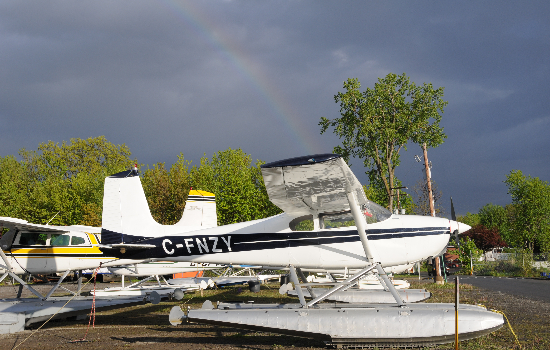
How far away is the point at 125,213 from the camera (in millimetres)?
8852

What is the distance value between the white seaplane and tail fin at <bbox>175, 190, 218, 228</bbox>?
5.05 metres

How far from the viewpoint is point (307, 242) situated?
24.7 ft

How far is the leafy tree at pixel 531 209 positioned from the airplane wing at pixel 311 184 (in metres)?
45.1

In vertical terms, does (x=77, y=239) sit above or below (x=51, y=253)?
above

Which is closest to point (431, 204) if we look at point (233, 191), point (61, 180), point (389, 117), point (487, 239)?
point (389, 117)

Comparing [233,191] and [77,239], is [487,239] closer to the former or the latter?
[233,191]

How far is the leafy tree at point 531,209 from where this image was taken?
43.7 m

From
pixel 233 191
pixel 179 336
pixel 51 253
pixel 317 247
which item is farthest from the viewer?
pixel 233 191

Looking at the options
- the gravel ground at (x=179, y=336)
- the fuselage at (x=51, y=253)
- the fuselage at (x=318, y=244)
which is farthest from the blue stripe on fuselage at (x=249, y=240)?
the fuselage at (x=51, y=253)

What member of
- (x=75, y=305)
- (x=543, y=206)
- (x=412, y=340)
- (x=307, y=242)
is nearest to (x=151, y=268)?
(x=75, y=305)

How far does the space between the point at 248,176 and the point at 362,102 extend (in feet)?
40.4

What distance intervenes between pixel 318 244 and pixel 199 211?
766 cm

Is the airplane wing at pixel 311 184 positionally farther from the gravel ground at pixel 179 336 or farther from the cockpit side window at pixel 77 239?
the cockpit side window at pixel 77 239

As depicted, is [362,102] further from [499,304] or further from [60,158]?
[60,158]
